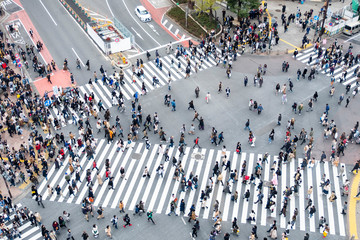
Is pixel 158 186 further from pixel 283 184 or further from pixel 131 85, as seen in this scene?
pixel 131 85

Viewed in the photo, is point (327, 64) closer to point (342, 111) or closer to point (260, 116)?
point (342, 111)

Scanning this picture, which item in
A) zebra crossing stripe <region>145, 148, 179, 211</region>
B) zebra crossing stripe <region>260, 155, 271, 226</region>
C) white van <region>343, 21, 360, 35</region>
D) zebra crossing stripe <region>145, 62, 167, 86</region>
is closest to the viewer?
zebra crossing stripe <region>260, 155, 271, 226</region>

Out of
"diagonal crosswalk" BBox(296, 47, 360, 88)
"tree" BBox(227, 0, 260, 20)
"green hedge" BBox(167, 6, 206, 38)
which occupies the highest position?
"tree" BBox(227, 0, 260, 20)

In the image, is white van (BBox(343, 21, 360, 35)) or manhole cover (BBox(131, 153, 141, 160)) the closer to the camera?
manhole cover (BBox(131, 153, 141, 160))

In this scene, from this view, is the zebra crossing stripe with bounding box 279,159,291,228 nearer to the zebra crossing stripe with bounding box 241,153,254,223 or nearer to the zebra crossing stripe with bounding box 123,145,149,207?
the zebra crossing stripe with bounding box 241,153,254,223

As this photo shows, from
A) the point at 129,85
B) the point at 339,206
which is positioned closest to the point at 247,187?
the point at 339,206

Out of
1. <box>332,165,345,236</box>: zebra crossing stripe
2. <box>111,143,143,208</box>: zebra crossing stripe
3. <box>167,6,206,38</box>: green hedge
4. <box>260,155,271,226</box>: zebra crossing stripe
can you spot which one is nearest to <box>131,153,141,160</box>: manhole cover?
<box>111,143,143,208</box>: zebra crossing stripe
